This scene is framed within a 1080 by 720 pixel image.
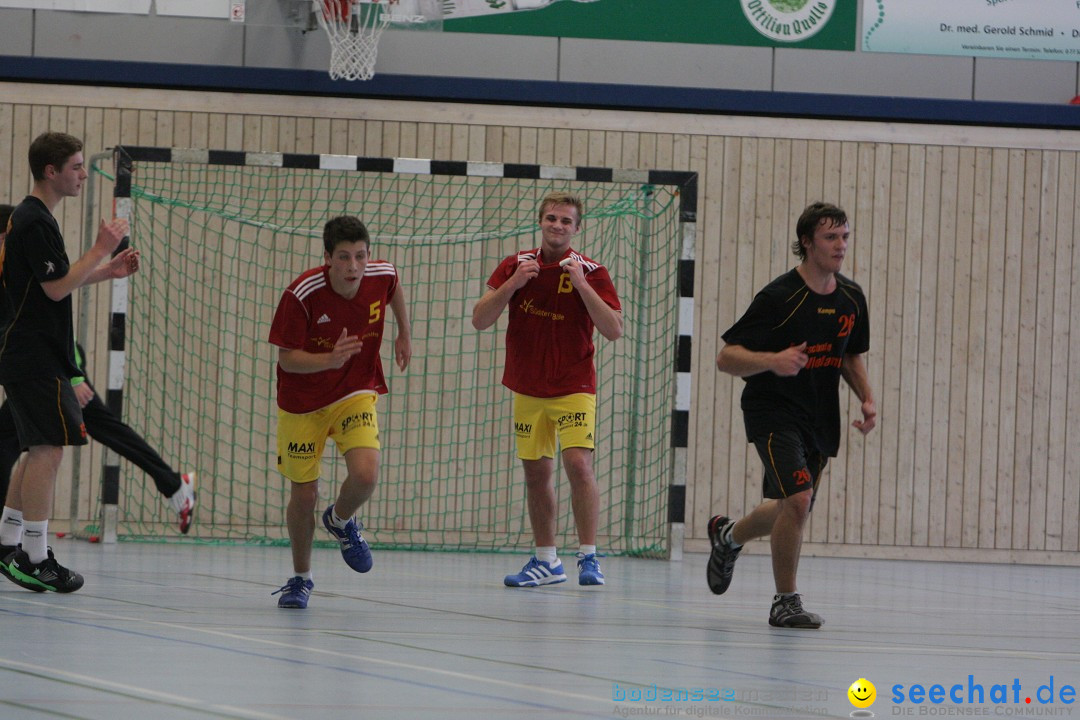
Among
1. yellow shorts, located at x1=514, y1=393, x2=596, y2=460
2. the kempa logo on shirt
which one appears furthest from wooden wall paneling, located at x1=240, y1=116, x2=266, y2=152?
yellow shorts, located at x1=514, y1=393, x2=596, y2=460

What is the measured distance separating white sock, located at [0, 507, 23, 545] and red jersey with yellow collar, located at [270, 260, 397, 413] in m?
1.35

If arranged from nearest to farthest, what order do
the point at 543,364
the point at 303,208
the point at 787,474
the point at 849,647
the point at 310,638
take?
the point at 310,638, the point at 849,647, the point at 787,474, the point at 543,364, the point at 303,208

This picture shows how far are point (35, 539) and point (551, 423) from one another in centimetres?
271

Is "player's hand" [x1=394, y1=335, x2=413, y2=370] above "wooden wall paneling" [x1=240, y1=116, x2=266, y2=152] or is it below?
below

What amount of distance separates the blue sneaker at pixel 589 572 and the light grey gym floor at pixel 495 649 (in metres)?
0.07

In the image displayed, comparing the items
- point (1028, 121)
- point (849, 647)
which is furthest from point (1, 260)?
point (1028, 121)

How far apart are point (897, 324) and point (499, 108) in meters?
3.72

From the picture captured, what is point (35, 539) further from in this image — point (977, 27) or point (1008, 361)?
point (977, 27)

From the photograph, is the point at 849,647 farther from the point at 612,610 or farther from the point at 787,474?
the point at 612,610

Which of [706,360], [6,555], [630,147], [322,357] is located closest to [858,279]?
[706,360]

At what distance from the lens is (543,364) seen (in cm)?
710

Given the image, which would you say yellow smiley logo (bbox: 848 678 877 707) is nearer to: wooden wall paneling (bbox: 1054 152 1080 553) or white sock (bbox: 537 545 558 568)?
white sock (bbox: 537 545 558 568)

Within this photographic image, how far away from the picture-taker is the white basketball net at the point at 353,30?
10.1 meters

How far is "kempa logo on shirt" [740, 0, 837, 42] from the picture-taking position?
11.0 meters
